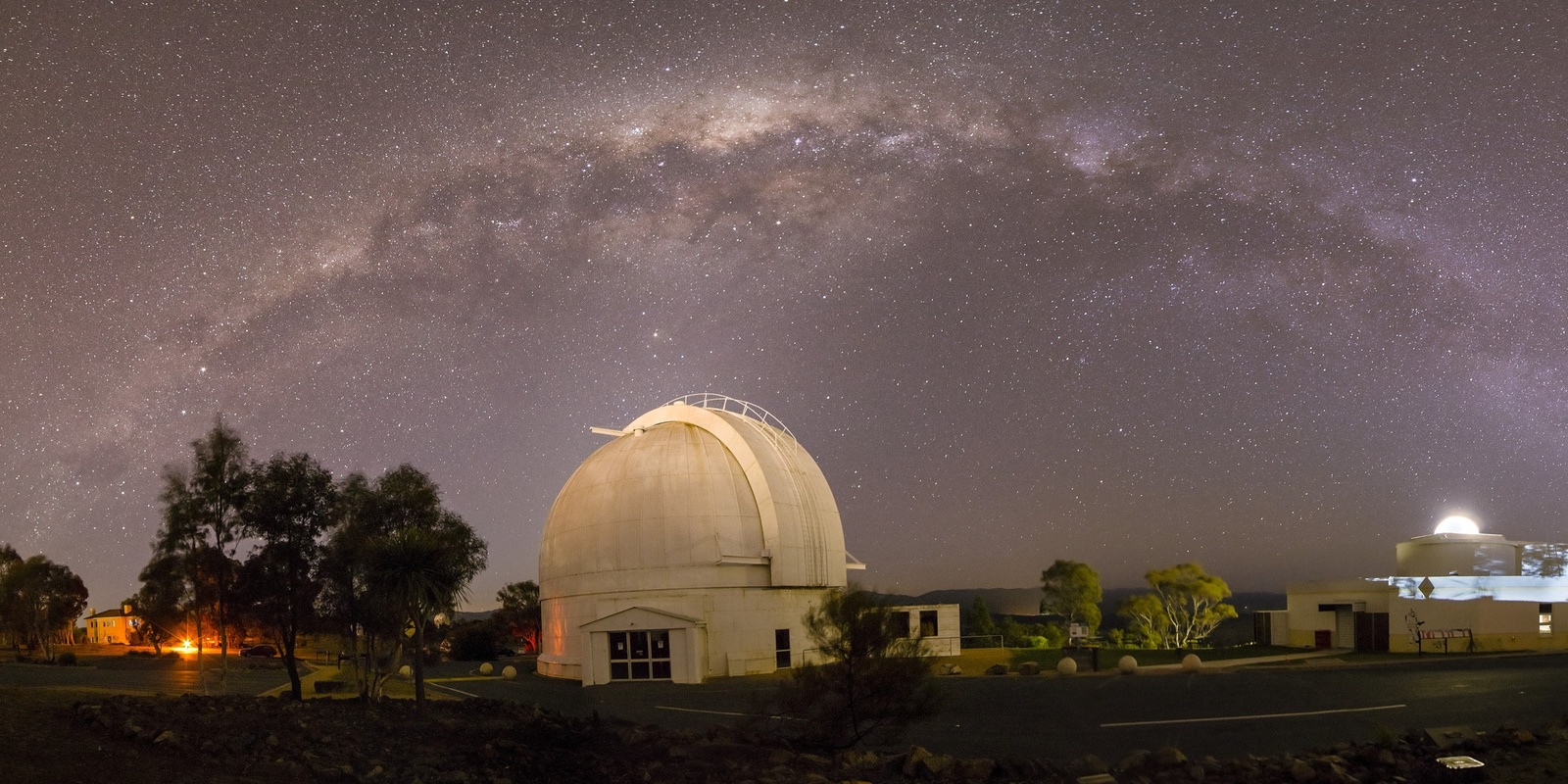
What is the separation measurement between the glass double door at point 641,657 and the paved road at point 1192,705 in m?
3.12

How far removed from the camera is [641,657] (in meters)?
36.7

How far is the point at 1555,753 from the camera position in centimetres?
1367

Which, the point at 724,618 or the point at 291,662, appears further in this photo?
the point at 724,618

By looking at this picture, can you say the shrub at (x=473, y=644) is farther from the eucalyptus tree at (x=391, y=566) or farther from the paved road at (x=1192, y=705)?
the eucalyptus tree at (x=391, y=566)

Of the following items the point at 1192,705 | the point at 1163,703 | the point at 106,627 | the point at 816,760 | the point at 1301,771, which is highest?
the point at 1301,771

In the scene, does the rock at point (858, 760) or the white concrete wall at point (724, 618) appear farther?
the white concrete wall at point (724, 618)

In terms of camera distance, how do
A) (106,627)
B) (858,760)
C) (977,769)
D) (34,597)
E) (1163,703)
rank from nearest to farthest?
(977,769) < (858,760) < (1163,703) < (34,597) < (106,627)

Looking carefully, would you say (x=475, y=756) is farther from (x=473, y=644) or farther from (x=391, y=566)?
(x=473, y=644)

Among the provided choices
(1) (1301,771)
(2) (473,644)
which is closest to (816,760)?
(1) (1301,771)

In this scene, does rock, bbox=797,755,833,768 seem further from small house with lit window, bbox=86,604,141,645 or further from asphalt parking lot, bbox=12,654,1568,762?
small house with lit window, bbox=86,604,141,645

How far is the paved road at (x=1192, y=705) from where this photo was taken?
16.5m

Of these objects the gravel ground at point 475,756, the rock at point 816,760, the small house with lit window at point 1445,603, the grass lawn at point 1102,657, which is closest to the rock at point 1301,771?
the gravel ground at point 475,756

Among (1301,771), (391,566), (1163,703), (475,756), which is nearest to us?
(1301,771)

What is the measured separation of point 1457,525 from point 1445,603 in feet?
35.7
